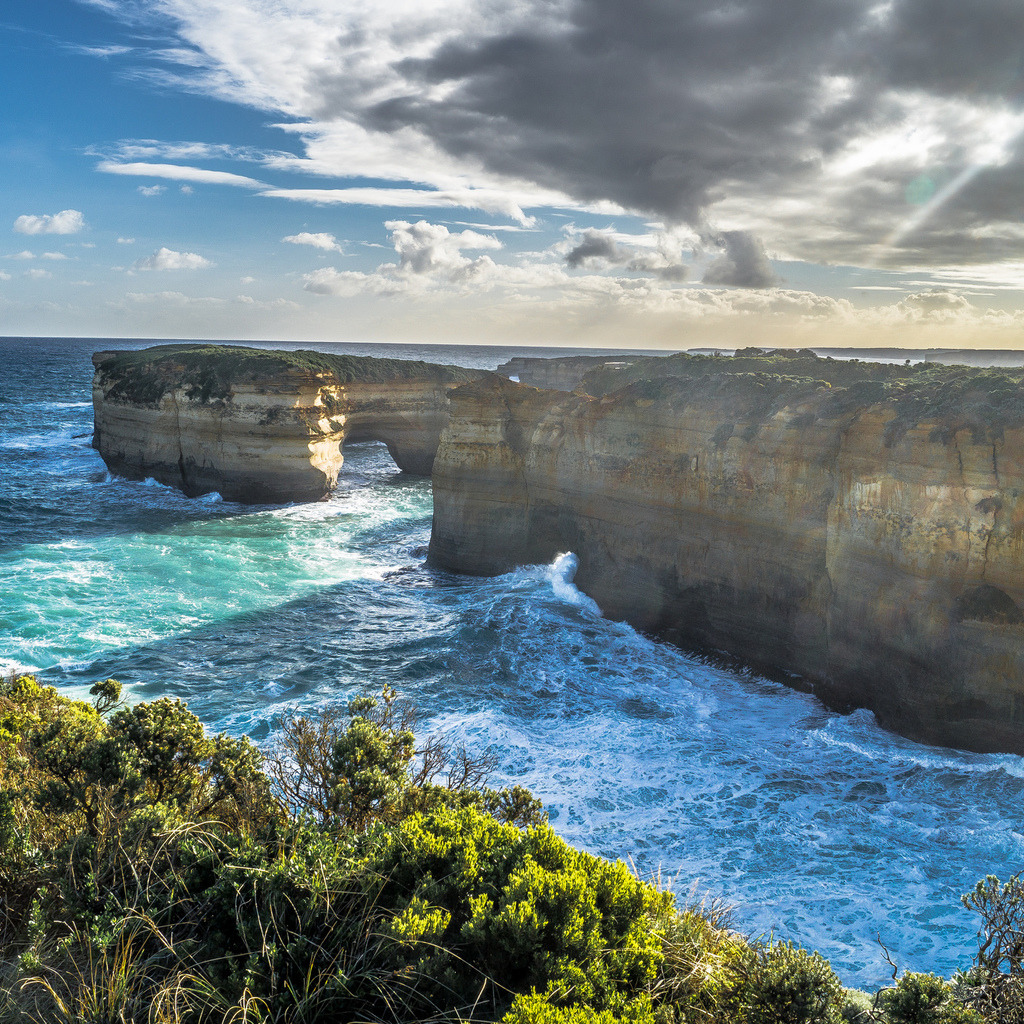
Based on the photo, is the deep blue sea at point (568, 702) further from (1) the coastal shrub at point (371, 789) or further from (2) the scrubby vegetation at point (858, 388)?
(2) the scrubby vegetation at point (858, 388)

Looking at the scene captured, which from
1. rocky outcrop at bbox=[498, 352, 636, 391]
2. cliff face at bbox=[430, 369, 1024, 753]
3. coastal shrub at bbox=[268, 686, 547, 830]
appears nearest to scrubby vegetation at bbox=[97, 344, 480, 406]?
cliff face at bbox=[430, 369, 1024, 753]

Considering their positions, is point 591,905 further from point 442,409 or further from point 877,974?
point 442,409

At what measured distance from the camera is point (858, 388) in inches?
696

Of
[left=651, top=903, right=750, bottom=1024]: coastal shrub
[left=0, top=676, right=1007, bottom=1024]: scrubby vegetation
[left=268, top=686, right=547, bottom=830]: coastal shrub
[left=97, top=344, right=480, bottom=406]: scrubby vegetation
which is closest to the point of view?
[left=0, top=676, right=1007, bottom=1024]: scrubby vegetation

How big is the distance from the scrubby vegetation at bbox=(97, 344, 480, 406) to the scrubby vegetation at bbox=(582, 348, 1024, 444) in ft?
64.7

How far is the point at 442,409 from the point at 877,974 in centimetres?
4238

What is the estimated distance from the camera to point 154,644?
19.7m

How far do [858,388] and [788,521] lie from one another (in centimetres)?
369

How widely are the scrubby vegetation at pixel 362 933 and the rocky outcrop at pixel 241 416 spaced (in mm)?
32260

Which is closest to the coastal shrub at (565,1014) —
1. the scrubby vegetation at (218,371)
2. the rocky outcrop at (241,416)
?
the rocky outcrop at (241,416)

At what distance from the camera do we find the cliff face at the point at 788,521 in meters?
14.1

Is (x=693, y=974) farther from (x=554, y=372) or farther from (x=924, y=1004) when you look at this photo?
(x=554, y=372)

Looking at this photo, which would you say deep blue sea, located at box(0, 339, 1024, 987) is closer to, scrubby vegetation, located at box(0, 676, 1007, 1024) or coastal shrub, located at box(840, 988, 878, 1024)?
coastal shrub, located at box(840, 988, 878, 1024)

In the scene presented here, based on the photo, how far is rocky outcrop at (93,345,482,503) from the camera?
3750 centimetres
